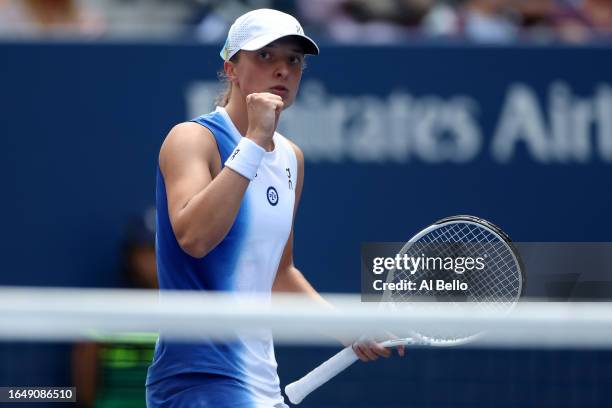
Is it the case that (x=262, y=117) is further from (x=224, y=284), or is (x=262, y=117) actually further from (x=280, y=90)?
Result: (x=224, y=284)

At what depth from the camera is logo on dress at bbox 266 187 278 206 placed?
11.7 feet

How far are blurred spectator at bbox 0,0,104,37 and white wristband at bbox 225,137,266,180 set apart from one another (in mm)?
3147

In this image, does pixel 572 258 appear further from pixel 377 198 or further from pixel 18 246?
pixel 18 246

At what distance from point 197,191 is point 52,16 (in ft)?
11.2

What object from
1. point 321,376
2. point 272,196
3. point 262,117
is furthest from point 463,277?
point 262,117

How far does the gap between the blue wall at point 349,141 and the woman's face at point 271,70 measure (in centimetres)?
246

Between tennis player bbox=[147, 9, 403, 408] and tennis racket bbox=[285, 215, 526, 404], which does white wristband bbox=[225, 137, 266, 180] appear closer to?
tennis player bbox=[147, 9, 403, 408]

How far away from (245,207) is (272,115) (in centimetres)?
30

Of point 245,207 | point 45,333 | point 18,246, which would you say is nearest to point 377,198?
point 18,246

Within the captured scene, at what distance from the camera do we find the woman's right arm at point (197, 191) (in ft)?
10.4

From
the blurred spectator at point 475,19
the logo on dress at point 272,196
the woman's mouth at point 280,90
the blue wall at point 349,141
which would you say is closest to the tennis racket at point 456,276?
the logo on dress at point 272,196

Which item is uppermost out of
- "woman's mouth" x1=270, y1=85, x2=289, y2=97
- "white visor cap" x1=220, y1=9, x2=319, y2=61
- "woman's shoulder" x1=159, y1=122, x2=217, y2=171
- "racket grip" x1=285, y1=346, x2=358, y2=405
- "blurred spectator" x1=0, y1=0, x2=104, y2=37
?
"blurred spectator" x1=0, y1=0, x2=104, y2=37

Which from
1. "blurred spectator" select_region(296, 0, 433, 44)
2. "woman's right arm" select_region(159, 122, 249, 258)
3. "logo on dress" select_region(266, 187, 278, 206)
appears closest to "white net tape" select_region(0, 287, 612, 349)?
"woman's right arm" select_region(159, 122, 249, 258)

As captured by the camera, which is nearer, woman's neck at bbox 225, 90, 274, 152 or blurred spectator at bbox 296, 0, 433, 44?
woman's neck at bbox 225, 90, 274, 152
